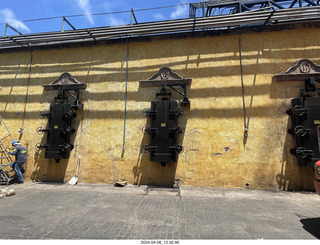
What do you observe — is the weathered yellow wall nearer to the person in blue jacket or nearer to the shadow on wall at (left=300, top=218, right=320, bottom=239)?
the person in blue jacket

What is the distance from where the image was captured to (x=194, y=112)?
22.6 feet

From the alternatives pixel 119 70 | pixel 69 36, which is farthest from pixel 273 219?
pixel 69 36

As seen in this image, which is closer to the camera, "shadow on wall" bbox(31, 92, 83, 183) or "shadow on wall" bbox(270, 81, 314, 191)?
"shadow on wall" bbox(270, 81, 314, 191)

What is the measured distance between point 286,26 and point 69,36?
859 centimetres

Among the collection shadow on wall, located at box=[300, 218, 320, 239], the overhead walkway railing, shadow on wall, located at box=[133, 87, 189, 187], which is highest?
the overhead walkway railing

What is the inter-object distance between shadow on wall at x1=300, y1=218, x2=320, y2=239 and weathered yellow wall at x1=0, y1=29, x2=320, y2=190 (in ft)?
8.42

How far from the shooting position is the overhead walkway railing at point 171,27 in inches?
258

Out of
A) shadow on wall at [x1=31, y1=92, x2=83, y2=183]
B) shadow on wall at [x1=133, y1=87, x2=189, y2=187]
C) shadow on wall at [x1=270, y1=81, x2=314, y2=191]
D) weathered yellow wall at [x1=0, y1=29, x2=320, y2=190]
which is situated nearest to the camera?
shadow on wall at [x1=270, y1=81, x2=314, y2=191]

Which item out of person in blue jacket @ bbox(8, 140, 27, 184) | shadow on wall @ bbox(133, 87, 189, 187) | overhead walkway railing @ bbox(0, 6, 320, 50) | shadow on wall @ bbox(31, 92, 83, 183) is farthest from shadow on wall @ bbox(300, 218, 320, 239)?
person in blue jacket @ bbox(8, 140, 27, 184)

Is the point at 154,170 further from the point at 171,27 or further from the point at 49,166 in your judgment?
the point at 171,27

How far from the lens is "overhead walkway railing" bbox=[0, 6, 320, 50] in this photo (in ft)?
21.5

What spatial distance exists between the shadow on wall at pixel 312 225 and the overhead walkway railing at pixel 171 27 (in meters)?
6.45

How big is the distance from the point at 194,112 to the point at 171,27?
3427 millimetres

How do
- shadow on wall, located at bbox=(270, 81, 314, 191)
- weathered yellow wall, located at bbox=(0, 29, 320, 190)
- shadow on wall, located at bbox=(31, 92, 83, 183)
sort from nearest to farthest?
shadow on wall, located at bbox=(270, 81, 314, 191), weathered yellow wall, located at bbox=(0, 29, 320, 190), shadow on wall, located at bbox=(31, 92, 83, 183)
